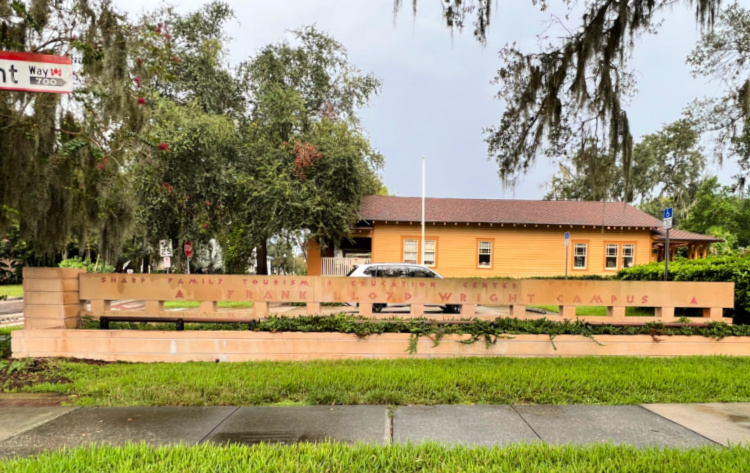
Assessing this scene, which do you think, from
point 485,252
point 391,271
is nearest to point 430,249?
point 485,252

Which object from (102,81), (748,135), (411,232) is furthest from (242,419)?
(411,232)

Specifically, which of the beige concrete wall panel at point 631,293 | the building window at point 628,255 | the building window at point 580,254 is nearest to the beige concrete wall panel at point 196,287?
the beige concrete wall panel at point 631,293

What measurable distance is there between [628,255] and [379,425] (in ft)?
73.1

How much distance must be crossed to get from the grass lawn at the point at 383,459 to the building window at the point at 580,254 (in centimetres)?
1992

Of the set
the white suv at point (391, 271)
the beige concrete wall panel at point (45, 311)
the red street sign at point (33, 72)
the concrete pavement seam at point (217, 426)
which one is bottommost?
the concrete pavement seam at point (217, 426)

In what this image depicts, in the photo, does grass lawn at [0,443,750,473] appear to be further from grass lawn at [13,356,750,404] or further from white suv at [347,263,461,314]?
white suv at [347,263,461,314]

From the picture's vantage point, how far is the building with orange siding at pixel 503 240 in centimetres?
2091

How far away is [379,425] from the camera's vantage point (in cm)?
380

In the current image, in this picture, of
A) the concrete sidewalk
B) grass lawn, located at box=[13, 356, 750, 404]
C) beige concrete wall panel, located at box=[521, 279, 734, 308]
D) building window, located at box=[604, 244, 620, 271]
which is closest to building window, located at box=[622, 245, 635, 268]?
building window, located at box=[604, 244, 620, 271]

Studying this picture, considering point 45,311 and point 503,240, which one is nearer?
point 45,311

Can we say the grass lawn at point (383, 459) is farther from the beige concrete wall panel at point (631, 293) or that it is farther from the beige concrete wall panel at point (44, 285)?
the beige concrete wall panel at point (44, 285)

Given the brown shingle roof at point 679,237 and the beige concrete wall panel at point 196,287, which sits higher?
the brown shingle roof at point 679,237

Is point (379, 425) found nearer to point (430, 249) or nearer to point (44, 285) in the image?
point (44, 285)

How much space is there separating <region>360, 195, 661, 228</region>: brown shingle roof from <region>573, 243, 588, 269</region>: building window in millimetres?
1310
